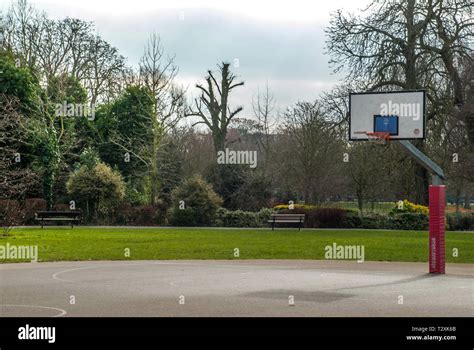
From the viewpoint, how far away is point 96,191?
41.8m

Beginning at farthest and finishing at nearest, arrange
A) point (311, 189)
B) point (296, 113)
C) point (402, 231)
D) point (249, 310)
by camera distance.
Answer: point (296, 113) → point (311, 189) → point (402, 231) → point (249, 310)

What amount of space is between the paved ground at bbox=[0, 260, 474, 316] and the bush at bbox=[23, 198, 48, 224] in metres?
21.5

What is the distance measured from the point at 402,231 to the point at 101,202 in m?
16.9

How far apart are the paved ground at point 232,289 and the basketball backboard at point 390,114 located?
376cm

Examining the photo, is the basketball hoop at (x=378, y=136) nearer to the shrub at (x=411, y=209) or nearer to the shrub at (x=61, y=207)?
the shrub at (x=411, y=209)

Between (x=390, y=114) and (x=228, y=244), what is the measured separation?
9.76 meters

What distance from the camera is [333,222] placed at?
1542 inches

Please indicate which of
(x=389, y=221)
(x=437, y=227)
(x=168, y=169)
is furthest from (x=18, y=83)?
(x=437, y=227)

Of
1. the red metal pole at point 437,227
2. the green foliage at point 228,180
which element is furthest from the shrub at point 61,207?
the red metal pole at point 437,227

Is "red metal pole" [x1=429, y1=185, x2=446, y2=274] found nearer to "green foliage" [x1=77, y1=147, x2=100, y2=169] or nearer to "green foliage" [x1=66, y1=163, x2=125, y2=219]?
"green foliage" [x1=66, y1=163, x2=125, y2=219]

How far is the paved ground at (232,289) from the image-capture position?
1262cm
